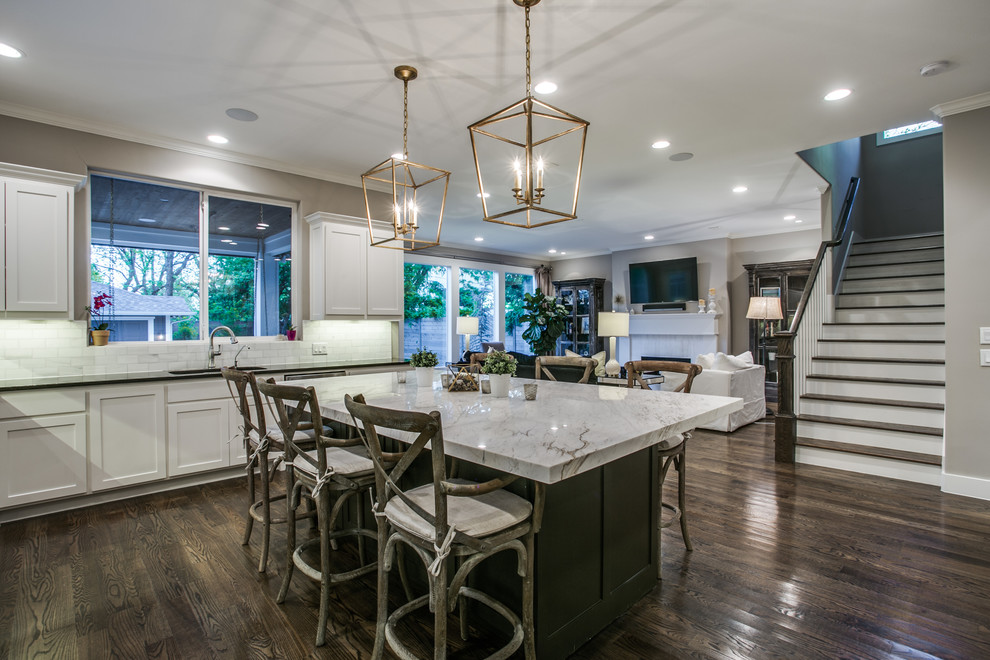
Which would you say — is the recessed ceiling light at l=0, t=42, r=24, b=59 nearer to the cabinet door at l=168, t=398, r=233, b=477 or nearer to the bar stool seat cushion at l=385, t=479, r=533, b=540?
the cabinet door at l=168, t=398, r=233, b=477

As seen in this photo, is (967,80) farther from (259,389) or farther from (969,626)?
(259,389)

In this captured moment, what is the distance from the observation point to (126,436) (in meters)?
3.47

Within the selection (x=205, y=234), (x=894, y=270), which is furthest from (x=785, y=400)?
(x=205, y=234)

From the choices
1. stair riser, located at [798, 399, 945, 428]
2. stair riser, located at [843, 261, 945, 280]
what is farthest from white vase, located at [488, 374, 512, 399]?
stair riser, located at [843, 261, 945, 280]

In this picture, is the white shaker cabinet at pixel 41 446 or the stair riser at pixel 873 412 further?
the stair riser at pixel 873 412

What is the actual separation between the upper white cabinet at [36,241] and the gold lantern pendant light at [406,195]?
2154mm

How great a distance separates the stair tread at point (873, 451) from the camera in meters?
3.77

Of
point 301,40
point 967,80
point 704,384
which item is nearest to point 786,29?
point 967,80

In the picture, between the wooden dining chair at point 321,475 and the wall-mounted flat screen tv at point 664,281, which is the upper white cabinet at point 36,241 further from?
the wall-mounted flat screen tv at point 664,281

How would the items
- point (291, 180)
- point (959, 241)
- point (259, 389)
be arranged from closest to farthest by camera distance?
point (259, 389)
point (959, 241)
point (291, 180)

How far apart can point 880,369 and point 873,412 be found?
55 centimetres

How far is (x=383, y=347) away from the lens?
17.7ft

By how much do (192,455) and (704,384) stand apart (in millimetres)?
5066

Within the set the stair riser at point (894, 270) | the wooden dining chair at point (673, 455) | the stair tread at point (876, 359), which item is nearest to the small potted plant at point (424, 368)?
the wooden dining chair at point (673, 455)
